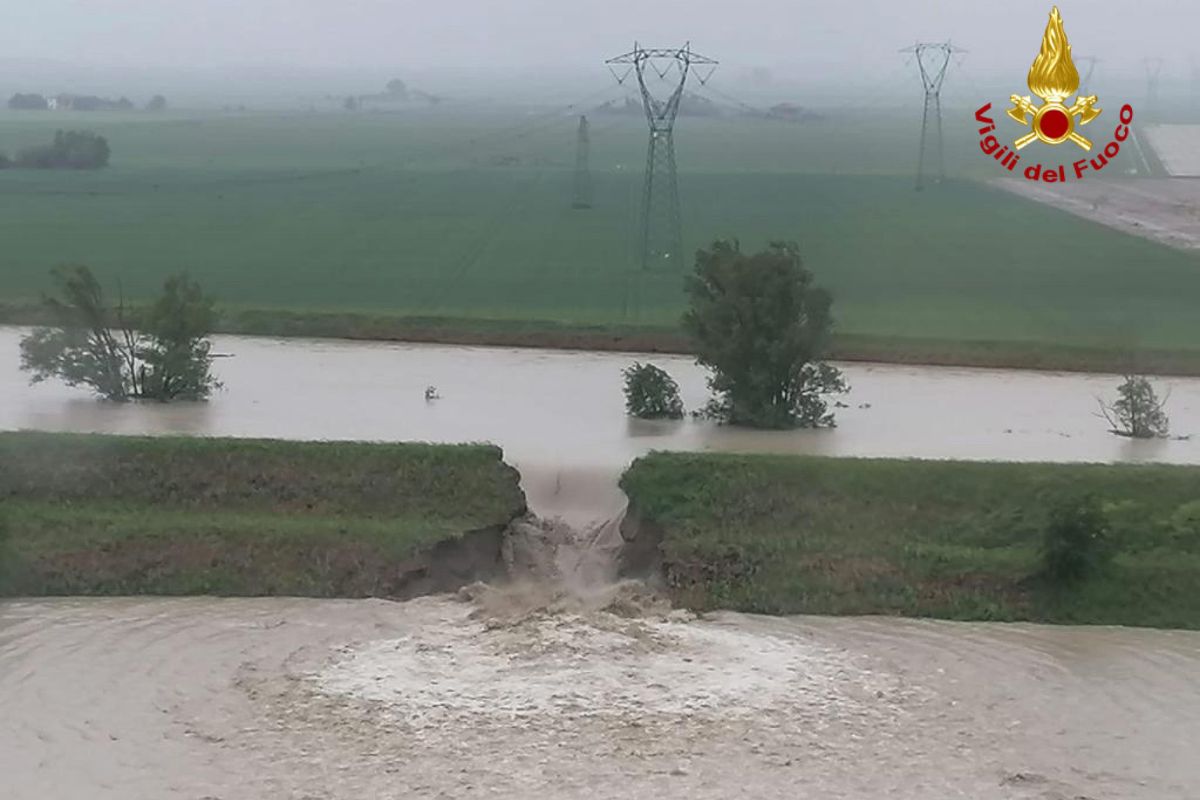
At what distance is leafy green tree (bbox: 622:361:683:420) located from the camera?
54.7 feet

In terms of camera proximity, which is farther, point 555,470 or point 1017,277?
point 1017,277

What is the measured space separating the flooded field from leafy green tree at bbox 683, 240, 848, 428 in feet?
1.14

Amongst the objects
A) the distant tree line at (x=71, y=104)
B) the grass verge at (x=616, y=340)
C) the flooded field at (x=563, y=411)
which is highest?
the distant tree line at (x=71, y=104)

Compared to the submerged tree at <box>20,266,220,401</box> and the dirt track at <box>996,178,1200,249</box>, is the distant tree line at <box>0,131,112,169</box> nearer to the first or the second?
the dirt track at <box>996,178,1200,249</box>

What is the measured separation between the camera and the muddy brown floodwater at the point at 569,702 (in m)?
8.62

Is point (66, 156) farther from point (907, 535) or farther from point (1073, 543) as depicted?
point (1073, 543)

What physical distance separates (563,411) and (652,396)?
3.28 feet

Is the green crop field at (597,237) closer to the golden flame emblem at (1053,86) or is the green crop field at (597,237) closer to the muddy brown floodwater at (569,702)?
the golden flame emblem at (1053,86)

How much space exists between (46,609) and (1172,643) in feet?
25.1

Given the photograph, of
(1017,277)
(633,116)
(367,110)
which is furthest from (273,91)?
(1017,277)

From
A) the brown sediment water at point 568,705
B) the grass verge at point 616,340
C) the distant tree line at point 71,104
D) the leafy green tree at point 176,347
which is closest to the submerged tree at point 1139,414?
the grass verge at point 616,340

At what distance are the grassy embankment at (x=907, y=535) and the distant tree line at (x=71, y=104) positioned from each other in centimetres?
6720

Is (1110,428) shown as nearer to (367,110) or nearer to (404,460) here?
(404,460)

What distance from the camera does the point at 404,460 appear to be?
43.2 ft
